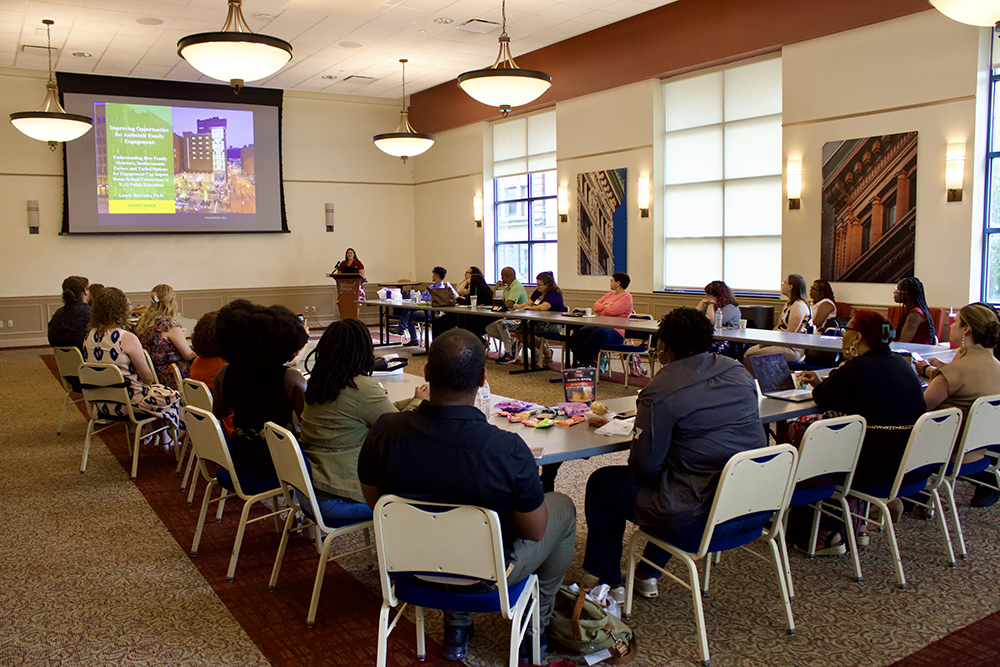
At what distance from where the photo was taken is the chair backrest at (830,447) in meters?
2.85

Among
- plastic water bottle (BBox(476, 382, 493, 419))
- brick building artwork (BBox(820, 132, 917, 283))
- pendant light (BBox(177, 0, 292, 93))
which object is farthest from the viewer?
brick building artwork (BBox(820, 132, 917, 283))

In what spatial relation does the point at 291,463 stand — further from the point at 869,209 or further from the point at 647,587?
the point at 869,209

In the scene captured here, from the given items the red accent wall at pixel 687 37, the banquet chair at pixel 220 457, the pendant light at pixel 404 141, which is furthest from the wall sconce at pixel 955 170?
the banquet chair at pixel 220 457

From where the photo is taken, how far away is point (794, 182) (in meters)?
8.27

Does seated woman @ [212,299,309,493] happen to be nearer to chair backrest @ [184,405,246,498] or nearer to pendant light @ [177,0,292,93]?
chair backrest @ [184,405,246,498]

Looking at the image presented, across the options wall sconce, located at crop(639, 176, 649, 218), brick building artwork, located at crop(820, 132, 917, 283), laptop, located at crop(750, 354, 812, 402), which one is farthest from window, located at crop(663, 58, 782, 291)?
laptop, located at crop(750, 354, 812, 402)

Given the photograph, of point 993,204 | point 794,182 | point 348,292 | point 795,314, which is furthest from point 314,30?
point 993,204

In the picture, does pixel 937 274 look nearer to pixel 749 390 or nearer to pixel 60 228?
pixel 749 390

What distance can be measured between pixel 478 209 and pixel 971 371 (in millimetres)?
10261

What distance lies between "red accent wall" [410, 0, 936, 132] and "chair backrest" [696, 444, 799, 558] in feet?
20.5

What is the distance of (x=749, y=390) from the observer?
274cm

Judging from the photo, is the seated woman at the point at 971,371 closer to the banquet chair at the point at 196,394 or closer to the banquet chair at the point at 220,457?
the banquet chair at the point at 220,457

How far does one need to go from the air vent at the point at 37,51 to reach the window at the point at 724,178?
337 inches

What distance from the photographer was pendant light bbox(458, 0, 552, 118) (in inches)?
259
